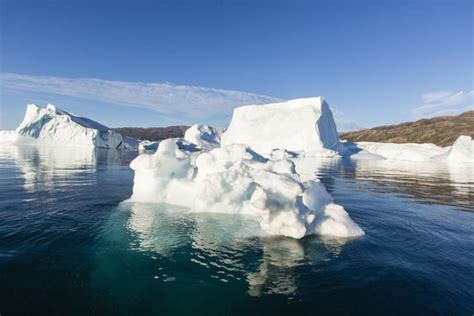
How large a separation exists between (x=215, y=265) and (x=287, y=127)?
195 ft

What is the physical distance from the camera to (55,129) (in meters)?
73.4

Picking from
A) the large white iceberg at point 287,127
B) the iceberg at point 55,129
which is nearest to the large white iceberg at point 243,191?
the large white iceberg at point 287,127

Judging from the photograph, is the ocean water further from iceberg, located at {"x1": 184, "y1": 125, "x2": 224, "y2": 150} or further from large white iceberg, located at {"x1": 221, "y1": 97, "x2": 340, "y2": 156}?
iceberg, located at {"x1": 184, "y1": 125, "x2": 224, "y2": 150}

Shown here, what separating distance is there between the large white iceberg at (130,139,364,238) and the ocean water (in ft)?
2.11

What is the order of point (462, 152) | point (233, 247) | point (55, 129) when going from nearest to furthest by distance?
point (233, 247), point (462, 152), point (55, 129)

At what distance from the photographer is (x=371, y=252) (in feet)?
29.2

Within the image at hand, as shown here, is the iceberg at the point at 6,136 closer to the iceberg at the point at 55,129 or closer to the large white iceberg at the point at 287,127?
the iceberg at the point at 55,129

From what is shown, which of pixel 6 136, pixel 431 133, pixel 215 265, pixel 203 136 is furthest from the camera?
pixel 431 133

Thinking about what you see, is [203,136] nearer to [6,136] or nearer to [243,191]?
[6,136]

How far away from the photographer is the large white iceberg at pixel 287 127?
61.8 meters

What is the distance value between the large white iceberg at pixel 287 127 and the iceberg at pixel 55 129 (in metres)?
34.7

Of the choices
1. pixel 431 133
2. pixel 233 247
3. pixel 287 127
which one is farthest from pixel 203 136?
pixel 431 133

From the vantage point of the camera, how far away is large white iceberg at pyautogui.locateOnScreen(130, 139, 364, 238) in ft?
32.6

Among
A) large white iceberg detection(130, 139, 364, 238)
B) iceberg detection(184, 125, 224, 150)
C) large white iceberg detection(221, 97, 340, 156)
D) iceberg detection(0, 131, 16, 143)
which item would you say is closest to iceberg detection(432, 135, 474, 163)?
large white iceberg detection(221, 97, 340, 156)
